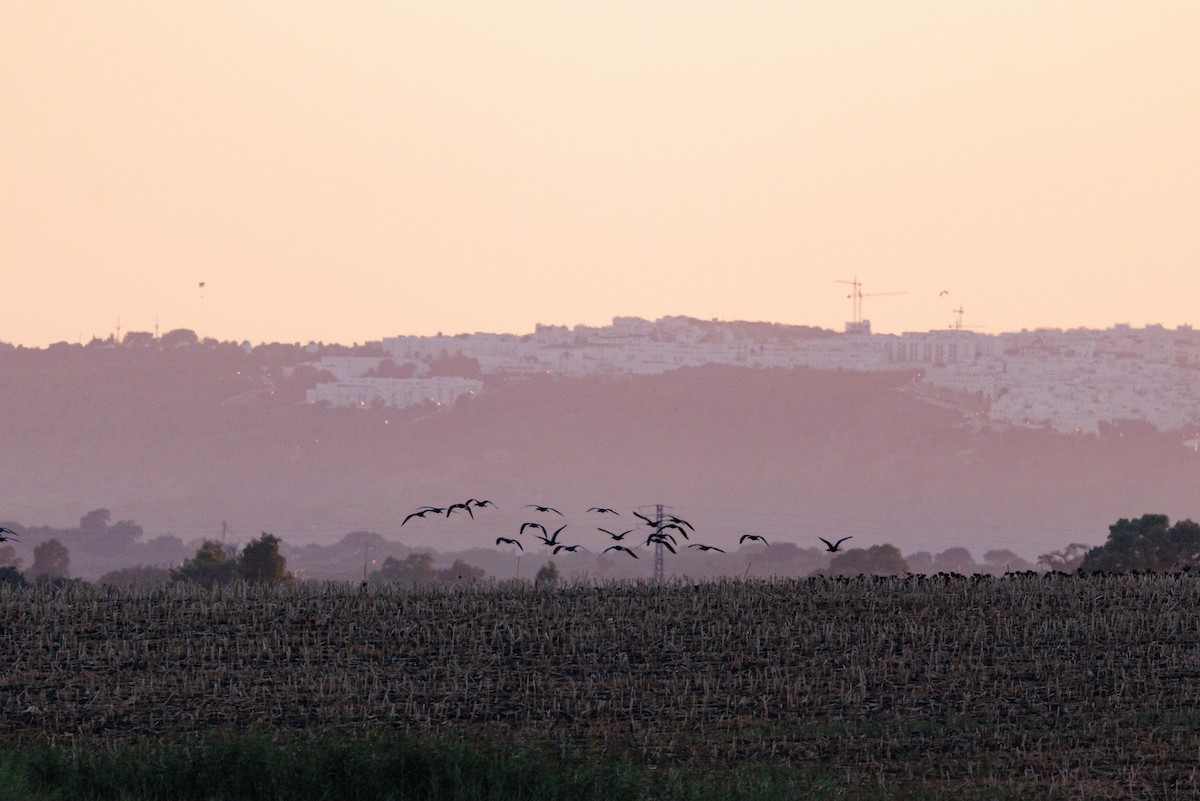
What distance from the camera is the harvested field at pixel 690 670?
1065 inches

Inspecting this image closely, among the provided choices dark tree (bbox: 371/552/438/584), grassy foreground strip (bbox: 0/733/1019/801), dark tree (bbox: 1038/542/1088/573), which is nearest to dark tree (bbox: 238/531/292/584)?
grassy foreground strip (bbox: 0/733/1019/801)

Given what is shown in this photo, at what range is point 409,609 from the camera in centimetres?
3631

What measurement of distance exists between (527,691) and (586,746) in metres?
3.93

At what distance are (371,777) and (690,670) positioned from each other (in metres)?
10.5

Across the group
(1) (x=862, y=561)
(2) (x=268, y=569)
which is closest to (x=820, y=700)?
(2) (x=268, y=569)

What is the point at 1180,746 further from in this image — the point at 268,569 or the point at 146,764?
the point at 268,569

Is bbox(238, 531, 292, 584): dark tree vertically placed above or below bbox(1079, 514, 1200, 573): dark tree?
below

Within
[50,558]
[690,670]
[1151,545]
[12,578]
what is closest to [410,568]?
[50,558]

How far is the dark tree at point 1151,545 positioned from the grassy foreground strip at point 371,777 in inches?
1981

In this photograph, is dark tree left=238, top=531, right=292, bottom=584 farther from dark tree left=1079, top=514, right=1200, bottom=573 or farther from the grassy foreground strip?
the grassy foreground strip

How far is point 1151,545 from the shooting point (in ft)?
238

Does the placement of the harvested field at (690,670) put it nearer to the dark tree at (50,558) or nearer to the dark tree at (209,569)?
the dark tree at (209,569)

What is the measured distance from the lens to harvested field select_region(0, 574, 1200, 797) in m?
27.0

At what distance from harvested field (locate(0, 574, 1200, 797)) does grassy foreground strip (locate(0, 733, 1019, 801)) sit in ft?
9.07
